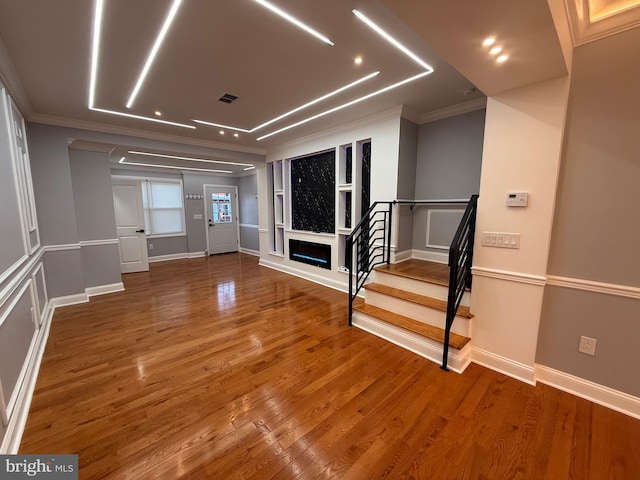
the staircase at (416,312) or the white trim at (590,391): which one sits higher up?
the staircase at (416,312)

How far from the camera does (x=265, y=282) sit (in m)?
4.92

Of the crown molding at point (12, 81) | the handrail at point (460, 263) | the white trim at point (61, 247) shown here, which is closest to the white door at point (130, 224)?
the white trim at point (61, 247)

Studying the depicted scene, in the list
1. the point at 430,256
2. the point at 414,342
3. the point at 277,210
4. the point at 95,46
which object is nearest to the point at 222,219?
the point at 277,210

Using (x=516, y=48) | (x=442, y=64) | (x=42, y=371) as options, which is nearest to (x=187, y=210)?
(x=42, y=371)

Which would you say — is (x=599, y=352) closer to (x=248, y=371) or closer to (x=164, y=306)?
(x=248, y=371)

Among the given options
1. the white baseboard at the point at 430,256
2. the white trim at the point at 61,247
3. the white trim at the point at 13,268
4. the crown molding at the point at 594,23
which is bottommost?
the white baseboard at the point at 430,256

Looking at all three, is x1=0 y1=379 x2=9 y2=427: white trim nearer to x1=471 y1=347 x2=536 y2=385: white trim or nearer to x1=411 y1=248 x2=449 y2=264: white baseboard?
x1=471 y1=347 x2=536 y2=385: white trim

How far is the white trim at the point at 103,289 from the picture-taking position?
4223 mm

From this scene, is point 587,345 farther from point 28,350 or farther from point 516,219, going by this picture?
point 28,350

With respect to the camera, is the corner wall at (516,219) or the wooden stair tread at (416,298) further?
the wooden stair tread at (416,298)

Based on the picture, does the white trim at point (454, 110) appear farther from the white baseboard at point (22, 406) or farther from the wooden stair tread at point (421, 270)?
the white baseboard at point (22, 406)

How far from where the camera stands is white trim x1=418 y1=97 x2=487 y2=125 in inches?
118

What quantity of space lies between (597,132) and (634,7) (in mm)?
721

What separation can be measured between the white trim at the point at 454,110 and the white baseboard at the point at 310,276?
271 centimetres
